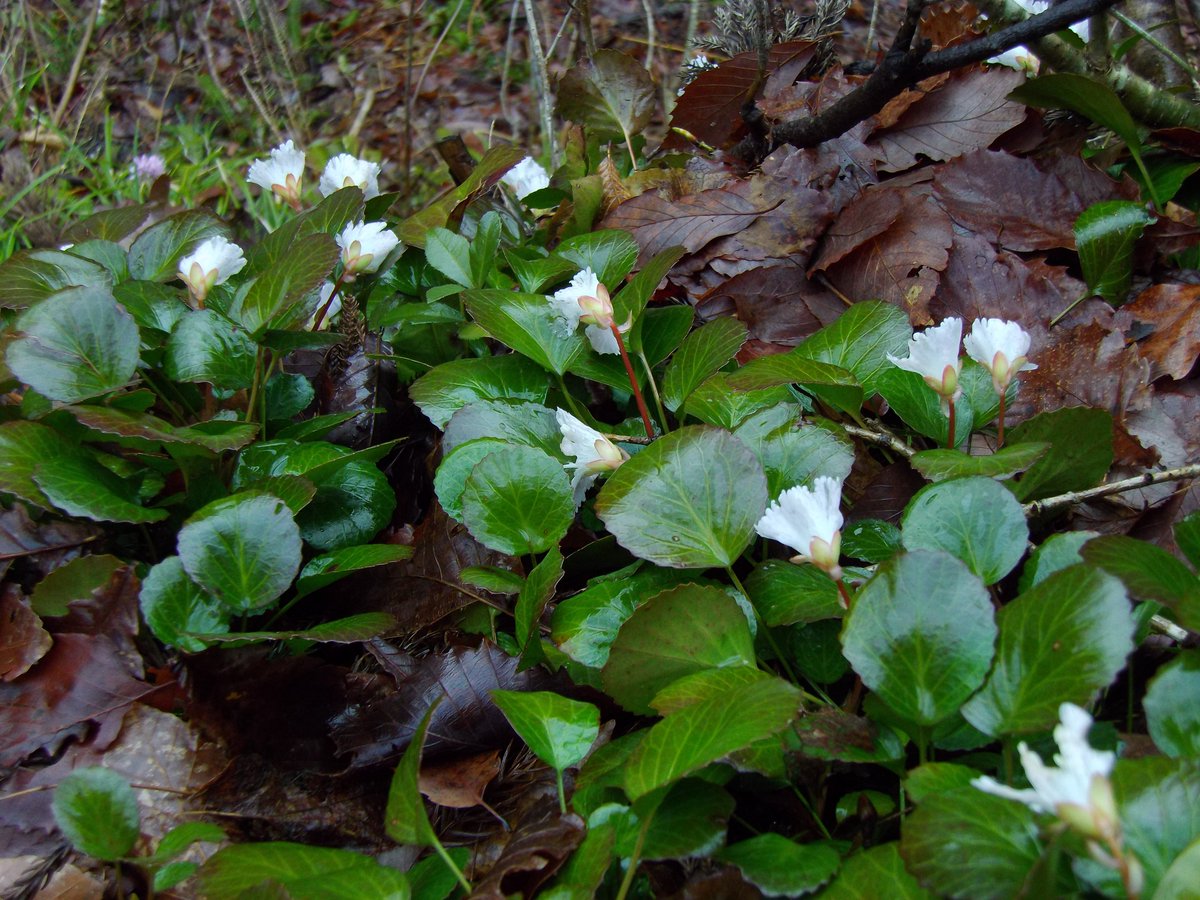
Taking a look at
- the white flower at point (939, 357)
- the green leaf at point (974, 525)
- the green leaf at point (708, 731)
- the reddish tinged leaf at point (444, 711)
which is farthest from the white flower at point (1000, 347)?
the reddish tinged leaf at point (444, 711)

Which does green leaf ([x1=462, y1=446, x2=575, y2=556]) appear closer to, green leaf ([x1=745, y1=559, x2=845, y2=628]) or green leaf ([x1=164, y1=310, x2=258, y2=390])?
green leaf ([x1=745, y1=559, x2=845, y2=628])

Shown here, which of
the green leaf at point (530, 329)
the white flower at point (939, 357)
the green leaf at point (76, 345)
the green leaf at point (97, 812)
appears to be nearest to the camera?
the green leaf at point (97, 812)

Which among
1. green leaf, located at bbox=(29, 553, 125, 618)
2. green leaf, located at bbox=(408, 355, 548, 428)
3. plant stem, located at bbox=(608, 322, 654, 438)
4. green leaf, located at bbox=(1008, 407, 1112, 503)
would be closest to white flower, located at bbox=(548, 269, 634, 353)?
plant stem, located at bbox=(608, 322, 654, 438)

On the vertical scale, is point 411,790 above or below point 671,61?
above

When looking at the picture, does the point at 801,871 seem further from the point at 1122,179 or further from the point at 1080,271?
the point at 1122,179

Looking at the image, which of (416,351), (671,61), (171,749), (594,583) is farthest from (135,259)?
(671,61)

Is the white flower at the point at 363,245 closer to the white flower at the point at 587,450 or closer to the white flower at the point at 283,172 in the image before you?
the white flower at the point at 283,172

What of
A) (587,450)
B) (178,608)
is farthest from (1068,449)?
(178,608)
